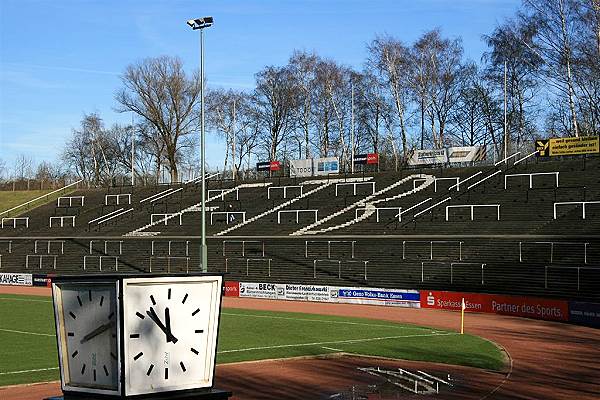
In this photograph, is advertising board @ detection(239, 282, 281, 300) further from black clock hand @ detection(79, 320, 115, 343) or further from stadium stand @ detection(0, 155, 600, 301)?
black clock hand @ detection(79, 320, 115, 343)

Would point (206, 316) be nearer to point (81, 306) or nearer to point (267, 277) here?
point (81, 306)

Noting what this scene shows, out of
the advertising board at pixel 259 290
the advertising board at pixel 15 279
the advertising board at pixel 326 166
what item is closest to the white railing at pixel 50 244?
the advertising board at pixel 15 279

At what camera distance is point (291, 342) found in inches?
1099

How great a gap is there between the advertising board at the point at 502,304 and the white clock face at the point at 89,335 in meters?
32.9

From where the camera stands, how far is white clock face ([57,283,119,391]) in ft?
18.6

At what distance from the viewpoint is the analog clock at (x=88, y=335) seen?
5668 mm

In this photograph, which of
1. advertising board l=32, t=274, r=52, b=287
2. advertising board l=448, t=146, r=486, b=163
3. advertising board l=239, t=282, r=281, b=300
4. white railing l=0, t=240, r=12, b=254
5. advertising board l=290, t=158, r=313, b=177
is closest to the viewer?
advertising board l=239, t=282, r=281, b=300

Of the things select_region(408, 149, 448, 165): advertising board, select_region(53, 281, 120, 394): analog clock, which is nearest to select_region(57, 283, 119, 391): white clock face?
select_region(53, 281, 120, 394): analog clock

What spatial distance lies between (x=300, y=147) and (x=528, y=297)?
2171 inches

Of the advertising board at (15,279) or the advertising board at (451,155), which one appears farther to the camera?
the advertising board at (451,155)

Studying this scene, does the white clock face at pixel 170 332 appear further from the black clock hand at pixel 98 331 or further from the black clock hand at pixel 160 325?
the black clock hand at pixel 98 331

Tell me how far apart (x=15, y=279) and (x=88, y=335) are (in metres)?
58.5

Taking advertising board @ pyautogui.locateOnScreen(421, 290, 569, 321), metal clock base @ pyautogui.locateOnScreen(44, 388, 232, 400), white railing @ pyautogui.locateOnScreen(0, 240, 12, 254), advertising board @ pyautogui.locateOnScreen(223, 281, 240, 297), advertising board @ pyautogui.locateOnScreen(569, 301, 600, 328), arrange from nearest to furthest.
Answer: metal clock base @ pyautogui.locateOnScreen(44, 388, 232, 400) → advertising board @ pyautogui.locateOnScreen(569, 301, 600, 328) → advertising board @ pyautogui.locateOnScreen(421, 290, 569, 321) → advertising board @ pyautogui.locateOnScreen(223, 281, 240, 297) → white railing @ pyautogui.locateOnScreen(0, 240, 12, 254)

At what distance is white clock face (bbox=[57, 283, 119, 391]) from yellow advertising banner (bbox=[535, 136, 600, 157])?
5455cm
